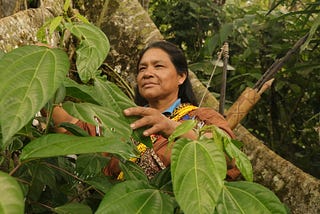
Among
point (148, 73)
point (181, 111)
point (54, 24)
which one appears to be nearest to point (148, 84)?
point (148, 73)

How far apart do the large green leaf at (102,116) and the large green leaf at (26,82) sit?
3.7 inches

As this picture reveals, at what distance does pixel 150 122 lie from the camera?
890 mm

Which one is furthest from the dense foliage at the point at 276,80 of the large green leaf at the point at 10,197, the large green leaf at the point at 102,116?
the large green leaf at the point at 10,197

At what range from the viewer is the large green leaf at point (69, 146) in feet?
2.13

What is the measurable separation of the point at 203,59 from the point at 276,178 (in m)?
1.31

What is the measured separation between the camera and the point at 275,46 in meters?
2.84

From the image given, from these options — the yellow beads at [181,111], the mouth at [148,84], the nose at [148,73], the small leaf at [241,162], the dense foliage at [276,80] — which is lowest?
the dense foliage at [276,80]

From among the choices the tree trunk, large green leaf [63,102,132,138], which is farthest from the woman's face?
large green leaf [63,102,132,138]

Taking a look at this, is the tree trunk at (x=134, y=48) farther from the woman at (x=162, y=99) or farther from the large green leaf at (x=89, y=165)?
the large green leaf at (x=89, y=165)

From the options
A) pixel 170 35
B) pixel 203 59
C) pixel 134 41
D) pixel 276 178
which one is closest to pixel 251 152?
pixel 276 178

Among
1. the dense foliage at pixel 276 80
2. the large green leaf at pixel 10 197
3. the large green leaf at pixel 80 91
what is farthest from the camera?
the dense foliage at pixel 276 80

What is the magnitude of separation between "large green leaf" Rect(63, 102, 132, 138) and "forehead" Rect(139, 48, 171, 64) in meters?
0.91

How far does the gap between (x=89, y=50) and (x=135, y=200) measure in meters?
0.23

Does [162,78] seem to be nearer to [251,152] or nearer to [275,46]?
[251,152]
